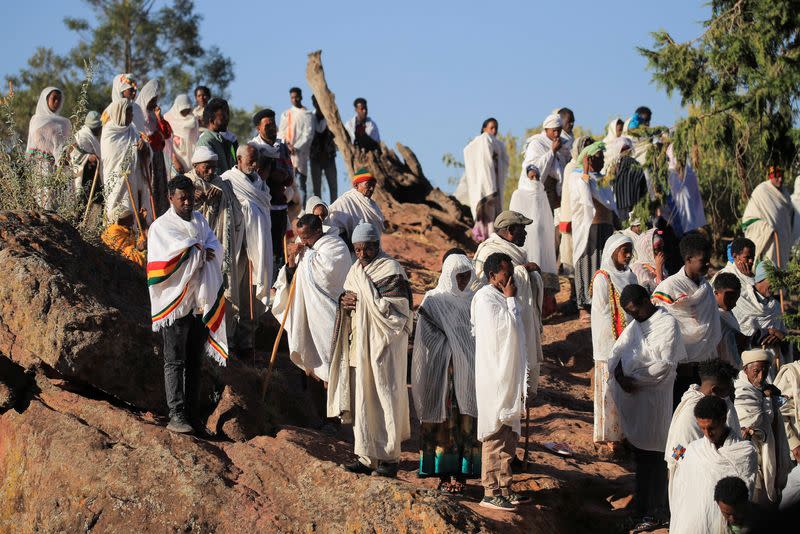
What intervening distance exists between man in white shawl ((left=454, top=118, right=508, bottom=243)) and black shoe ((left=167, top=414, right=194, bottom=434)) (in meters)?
10.3

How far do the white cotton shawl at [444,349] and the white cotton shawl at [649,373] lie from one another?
1.17 meters

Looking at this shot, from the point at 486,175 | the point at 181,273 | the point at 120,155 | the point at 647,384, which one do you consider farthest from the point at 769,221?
the point at 181,273

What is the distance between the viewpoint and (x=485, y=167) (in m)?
18.0

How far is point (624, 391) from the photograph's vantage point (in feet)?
29.6

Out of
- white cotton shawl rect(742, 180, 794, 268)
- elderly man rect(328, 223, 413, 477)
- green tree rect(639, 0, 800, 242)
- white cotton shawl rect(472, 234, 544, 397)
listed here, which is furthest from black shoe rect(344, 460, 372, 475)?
white cotton shawl rect(742, 180, 794, 268)

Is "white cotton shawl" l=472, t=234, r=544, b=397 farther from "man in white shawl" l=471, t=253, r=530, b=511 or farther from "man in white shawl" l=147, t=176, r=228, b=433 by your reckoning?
"man in white shawl" l=147, t=176, r=228, b=433

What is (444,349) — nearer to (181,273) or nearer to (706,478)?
(181,273)

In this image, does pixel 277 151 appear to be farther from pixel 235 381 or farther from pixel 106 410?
pixel 106 410

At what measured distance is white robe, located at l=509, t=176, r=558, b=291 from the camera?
14.6 m

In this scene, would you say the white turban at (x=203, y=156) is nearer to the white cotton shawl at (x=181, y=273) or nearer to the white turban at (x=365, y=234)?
the white cotton shawl at (x=181, y=273)

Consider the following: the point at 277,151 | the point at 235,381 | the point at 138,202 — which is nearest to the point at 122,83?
the point at 138,202

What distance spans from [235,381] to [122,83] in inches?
232

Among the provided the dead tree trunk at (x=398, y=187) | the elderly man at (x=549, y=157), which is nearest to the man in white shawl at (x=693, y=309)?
the elderly man at (x=549, y=157)

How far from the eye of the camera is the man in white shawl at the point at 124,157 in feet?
43.2
